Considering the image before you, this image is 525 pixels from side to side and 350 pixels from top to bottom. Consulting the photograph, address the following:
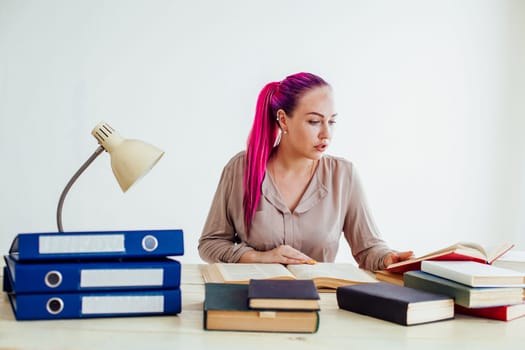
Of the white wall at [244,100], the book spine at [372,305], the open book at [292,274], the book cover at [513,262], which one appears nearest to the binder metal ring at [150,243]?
the open book at [292,274]

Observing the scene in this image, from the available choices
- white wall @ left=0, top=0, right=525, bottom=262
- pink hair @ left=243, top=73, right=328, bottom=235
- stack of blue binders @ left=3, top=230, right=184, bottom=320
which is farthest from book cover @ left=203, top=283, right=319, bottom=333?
white wall @ left=0, top=0, right=525, bottom=262

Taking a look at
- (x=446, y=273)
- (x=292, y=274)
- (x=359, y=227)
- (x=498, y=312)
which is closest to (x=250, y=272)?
(x=292, y=274)

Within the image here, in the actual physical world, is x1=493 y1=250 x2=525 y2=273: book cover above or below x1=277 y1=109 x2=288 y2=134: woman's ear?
below

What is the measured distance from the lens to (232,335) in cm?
117

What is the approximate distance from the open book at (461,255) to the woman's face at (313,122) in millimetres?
661

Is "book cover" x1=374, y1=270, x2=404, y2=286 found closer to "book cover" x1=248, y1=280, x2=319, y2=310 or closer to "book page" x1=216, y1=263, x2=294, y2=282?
"book page" x1=216, y1=263, x2=294, y2=282

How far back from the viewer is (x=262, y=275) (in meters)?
1.57

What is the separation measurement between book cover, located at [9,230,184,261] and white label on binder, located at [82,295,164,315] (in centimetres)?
8

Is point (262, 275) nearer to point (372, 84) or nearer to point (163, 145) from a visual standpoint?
point (163, 145)

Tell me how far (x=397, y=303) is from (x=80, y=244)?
2.08 ft

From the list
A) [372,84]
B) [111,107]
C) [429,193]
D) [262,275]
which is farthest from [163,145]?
[262,275]

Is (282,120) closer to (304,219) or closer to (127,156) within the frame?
(304,219)

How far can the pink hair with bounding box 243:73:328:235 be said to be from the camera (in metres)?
2.31

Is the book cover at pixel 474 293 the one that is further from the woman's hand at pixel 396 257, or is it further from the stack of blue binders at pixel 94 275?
the stack of blue binders at pixel 94 275
